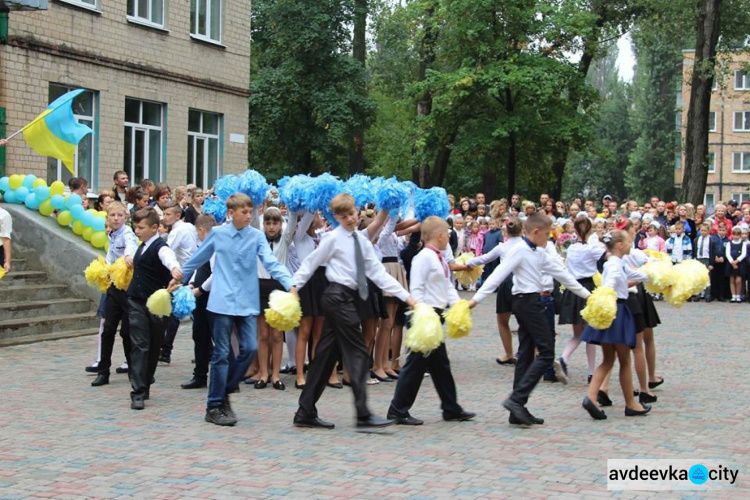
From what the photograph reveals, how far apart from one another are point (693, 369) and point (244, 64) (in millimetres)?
17584

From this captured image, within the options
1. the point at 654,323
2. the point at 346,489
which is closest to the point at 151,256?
the point at 346,489

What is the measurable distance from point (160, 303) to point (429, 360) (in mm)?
2397

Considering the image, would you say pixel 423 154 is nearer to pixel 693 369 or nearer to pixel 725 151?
pixel 693 369

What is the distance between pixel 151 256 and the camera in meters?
9.97

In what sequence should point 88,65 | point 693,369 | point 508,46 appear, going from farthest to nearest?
point 508,46 → point 88,65 → point 693,369

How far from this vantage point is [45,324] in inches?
576

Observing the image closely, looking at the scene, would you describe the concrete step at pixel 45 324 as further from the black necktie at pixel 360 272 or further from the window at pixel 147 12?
the window at pixel 147 12

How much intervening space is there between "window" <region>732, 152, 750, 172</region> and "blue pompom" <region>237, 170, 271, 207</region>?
80.8 m

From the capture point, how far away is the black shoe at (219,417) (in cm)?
884

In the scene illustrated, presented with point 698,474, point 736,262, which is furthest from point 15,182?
point 736,262

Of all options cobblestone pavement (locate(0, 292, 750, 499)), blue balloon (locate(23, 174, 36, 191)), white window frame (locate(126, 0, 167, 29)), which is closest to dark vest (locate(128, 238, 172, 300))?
cobblestone pavement (locate(0, 292, 750, 499))

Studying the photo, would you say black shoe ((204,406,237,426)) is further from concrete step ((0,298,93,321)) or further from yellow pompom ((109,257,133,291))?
concrete step ((0,298,93,321))

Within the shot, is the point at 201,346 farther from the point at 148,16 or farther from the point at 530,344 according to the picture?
the point at 148,16

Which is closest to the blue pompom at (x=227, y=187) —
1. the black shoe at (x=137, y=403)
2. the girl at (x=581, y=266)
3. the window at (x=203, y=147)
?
the black shoe at (x=137, y=403)
